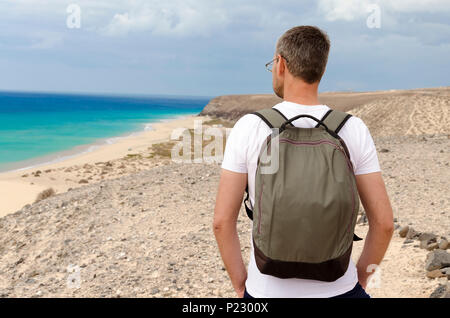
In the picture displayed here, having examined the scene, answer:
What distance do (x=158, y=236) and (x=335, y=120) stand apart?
655 centimetres

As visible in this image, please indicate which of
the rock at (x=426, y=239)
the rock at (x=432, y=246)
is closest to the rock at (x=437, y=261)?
the rock at (x=432, y=246)

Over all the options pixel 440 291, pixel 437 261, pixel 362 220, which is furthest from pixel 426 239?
pixel 440 291

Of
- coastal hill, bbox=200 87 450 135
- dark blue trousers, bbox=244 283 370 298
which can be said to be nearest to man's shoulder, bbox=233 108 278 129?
dark blue trousers, bbox=244 283 370 298

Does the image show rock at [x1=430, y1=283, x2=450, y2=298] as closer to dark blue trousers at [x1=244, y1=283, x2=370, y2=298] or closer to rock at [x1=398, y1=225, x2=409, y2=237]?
rock at [x1=398, y1=225, x2=409, y2=237]

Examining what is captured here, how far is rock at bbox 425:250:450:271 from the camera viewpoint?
226 inches

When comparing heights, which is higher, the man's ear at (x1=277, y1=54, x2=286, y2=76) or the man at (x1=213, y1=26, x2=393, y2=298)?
the man's ear at (x1=277, y1=54, x2=286, y2=76)

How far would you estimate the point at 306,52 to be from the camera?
6.61ft

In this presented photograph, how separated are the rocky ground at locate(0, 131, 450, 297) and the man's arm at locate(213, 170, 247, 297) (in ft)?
12.0

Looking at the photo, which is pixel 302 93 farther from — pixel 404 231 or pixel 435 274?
pixel 404 231

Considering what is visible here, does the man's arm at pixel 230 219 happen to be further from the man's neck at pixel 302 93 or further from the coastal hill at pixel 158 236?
the coastal hill at pixel 158 236

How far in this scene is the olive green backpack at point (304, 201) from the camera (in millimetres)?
1854

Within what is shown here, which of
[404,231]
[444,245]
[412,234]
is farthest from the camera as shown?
[404,231]

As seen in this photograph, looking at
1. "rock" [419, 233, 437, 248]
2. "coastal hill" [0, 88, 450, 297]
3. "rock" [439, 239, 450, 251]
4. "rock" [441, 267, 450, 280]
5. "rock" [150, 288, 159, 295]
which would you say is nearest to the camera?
"rock" [441, 267, 450, 280]
